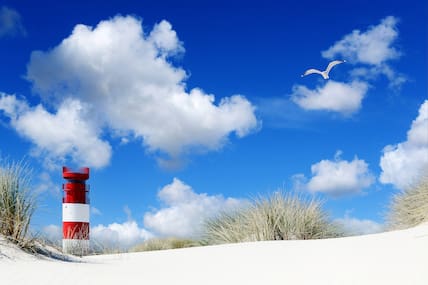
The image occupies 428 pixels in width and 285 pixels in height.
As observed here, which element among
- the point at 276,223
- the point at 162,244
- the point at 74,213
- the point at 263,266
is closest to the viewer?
the point at 263,266

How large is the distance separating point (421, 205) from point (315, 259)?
549 centimetres

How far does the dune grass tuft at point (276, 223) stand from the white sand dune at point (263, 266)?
342 cm

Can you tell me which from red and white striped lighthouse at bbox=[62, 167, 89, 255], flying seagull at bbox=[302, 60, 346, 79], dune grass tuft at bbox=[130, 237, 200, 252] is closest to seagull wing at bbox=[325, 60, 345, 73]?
flying seagull at bbox=[302, 60, 346, 79]

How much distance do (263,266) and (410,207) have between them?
6388mm

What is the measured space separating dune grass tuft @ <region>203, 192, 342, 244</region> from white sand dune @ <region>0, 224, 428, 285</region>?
11.2 feet

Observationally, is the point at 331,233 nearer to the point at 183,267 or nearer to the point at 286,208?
the point at 286,208

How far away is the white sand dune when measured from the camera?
4449mm

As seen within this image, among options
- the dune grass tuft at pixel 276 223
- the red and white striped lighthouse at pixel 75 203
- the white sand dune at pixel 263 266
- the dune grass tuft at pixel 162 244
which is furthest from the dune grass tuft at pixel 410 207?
the red and white striped lighthouse at pixel 75 203

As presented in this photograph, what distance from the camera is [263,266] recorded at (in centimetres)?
541

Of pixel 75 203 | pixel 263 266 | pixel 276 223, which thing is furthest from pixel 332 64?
pixel 75 203

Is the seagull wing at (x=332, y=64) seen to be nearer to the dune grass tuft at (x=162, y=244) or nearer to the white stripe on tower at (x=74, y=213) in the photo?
the dune grass tuft at (x=162, y=244)

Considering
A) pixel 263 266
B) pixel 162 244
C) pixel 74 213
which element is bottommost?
pixel 263 266

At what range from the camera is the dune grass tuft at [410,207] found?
10031 millimetres

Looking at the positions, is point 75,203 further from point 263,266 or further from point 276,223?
point 263,266
